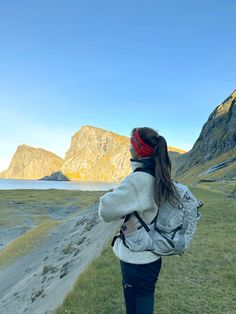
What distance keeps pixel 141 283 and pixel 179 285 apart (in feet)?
17.3

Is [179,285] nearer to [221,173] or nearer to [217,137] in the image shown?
[221,173]

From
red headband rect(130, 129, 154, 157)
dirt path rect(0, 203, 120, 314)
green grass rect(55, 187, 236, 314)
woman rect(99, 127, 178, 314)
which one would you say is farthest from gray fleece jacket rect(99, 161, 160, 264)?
dirt path rect(0, 203, 120, 314)

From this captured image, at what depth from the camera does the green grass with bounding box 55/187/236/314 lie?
8.09 metres

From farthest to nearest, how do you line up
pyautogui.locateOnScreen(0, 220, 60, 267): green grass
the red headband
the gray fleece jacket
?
pyautogui.locateOnScreen(0, 220, 60, 267): green grass, the red headband, the gray fleece jacket

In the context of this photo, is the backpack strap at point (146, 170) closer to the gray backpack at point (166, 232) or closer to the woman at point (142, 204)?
the woman at point (142, 204)

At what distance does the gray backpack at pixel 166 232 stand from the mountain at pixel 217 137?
122 meters

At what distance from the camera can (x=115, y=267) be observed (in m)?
10.4

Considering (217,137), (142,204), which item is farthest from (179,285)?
(217,137)

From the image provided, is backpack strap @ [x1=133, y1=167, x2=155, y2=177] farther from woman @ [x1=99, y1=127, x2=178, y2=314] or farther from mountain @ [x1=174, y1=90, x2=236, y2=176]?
mountain @ [x1=174, y1=90, x2=236, y2=176]

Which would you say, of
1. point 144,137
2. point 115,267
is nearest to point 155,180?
point 144,137

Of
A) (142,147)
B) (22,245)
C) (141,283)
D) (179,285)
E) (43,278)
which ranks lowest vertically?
(22,245)

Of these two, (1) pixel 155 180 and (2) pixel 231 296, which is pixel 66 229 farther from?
(1) pixel 155 180

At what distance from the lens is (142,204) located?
4594 mm

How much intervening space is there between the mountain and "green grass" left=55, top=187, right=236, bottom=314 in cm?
11466
